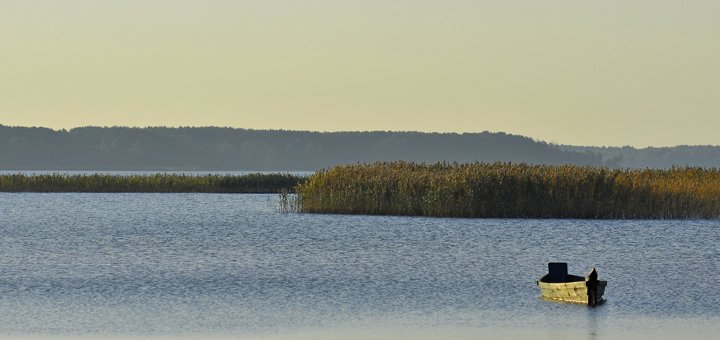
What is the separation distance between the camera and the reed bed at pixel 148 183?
7575 centimetres

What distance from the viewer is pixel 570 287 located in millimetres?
24234

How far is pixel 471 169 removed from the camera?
4797 centimetres

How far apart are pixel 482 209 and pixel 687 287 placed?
1953cm

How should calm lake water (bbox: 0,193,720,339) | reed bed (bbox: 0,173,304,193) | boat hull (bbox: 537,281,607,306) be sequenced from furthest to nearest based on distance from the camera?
reed bed (bbox: 0,173,304,193) < boat hull (bbox: 537,281,607,306) < calm lake water (bbox: 0,193,720,339)

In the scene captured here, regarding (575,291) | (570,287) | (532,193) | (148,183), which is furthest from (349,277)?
(148,183)

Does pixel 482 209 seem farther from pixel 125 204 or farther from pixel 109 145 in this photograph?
pixel 109 145

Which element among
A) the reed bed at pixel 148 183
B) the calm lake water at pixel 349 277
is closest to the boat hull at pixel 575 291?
the calm lake water at pixel 349 277

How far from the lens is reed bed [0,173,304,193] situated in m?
75.8

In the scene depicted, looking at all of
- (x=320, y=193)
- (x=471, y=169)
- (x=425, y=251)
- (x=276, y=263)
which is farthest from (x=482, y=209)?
(x=276, y=263)

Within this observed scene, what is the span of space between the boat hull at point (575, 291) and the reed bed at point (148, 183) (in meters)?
51.9

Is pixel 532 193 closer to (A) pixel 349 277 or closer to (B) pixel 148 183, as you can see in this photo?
(A) pixel 349 277

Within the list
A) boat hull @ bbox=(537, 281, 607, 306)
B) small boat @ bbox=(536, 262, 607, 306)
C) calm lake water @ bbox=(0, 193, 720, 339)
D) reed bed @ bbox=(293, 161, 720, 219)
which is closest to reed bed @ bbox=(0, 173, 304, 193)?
calm lake water @ bbox=(0, 193, 720, 339)

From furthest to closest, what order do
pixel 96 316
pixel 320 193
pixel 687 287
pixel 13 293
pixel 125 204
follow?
pixel 125 204, pixel 320 193, pixel 687 287, pixel 13 293, pixel 96 316

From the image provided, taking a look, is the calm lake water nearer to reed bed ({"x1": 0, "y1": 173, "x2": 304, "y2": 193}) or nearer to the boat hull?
the boat hull
